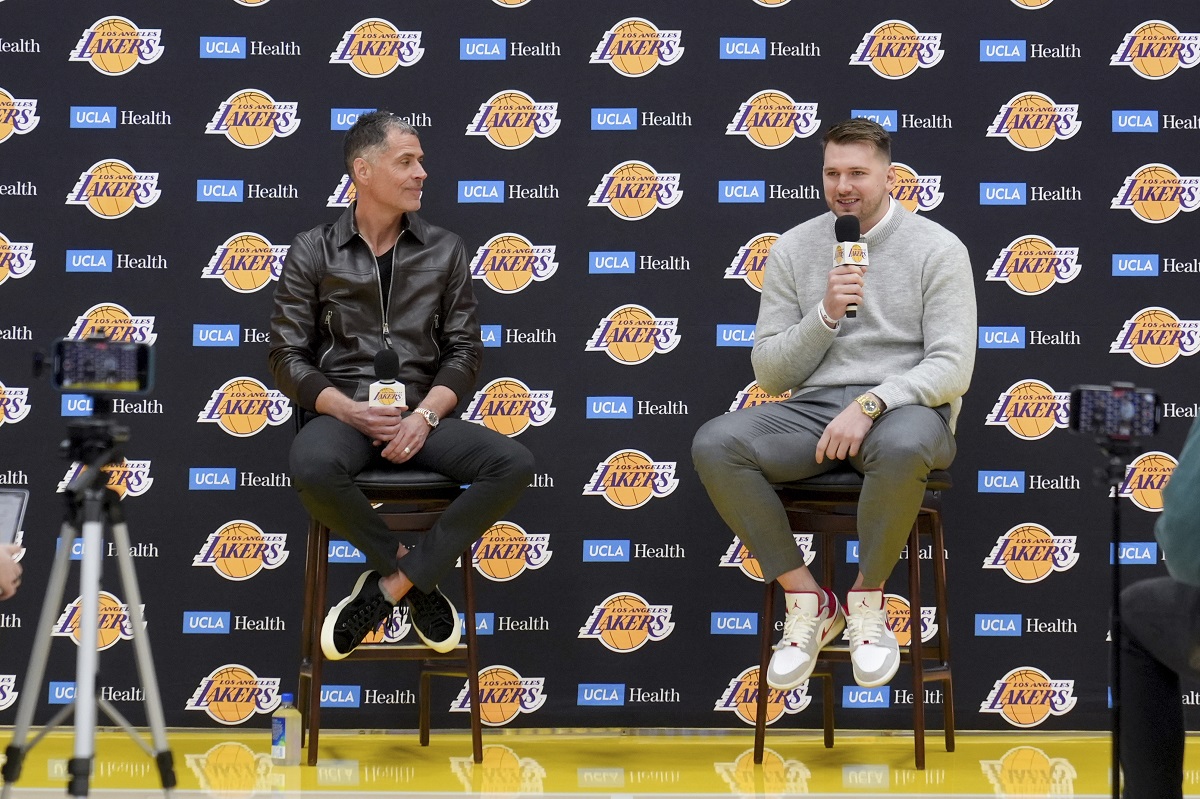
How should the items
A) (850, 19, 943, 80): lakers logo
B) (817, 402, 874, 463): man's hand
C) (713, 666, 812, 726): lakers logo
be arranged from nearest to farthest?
(817, 402, 874, 463): man's hand, (713, 666, 812, 726): lakers logo, (850, 19, 943, 80): lakers logo

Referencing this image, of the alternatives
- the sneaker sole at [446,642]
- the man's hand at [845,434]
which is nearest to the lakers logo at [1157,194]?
the man's hand at [845,434]

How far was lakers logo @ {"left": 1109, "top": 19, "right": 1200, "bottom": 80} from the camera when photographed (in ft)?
13.6

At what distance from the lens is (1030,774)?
3.47 metres

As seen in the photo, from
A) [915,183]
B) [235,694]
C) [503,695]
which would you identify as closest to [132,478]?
[235,694]

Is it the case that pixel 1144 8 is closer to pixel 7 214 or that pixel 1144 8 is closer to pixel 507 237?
pixel 507 237

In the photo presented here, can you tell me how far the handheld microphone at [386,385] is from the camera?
3436 mm

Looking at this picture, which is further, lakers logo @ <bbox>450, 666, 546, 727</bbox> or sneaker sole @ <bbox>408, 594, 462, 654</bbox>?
lakers logo @ <bbox>450, 666, 546, 727</bbox>

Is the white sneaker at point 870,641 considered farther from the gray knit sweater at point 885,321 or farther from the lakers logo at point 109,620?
the lakers logo at point 109,620

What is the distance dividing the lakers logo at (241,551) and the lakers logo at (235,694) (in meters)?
0.32

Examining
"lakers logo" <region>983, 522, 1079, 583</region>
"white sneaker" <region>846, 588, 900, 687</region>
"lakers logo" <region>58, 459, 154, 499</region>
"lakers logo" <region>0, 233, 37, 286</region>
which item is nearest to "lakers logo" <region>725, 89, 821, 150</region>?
"lakers logo" <region>983, 522, 1079, 583</region>

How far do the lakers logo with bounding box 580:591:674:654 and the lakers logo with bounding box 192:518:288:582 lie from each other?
1056 millimetres

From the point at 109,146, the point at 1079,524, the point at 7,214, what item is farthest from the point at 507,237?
the point at 1079,524

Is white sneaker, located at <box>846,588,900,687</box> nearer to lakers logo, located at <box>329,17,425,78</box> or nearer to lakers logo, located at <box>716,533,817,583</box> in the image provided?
lakers logo, located at <box>716,533,817,583</box>

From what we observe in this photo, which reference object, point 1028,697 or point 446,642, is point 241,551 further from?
point 1028,697
